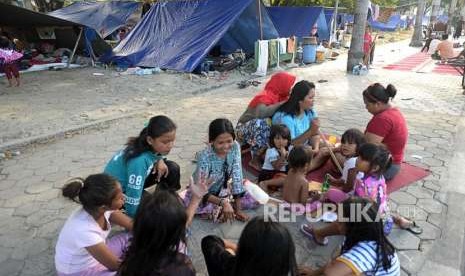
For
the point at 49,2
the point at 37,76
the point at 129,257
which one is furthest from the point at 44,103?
the point at 49,2

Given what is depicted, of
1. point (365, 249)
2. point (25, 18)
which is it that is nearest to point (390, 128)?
point (365, 249)

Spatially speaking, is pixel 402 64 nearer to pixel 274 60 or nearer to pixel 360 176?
pixel 274 60

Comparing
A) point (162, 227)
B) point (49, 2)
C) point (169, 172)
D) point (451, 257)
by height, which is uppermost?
point (49, 2)

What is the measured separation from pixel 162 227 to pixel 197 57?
7915mm

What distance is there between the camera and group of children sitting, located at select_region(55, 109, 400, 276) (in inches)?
59.2

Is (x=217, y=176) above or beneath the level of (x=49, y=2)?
Result: beneath

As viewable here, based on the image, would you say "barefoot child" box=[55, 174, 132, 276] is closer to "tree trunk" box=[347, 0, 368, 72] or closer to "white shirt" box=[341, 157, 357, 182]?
"white shirt" box=[341, 157, 357, 182]

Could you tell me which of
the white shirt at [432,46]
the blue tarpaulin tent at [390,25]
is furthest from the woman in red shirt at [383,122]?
the blue tarpaulin tent at [390,25]

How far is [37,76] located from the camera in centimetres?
919

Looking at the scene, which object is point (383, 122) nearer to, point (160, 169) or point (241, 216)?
point (241, 216)

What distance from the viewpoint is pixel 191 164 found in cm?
410

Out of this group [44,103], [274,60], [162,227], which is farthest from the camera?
[274,60]

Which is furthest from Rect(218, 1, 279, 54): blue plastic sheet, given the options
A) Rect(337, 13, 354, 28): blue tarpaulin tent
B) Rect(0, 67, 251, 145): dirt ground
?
Rect(337, 13, 354, 28): blue tarpaulin tent

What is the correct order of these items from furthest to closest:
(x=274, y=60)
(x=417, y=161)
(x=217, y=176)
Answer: (x=274, y=60) < (x=417, y=161) < (x=217, y=176)
